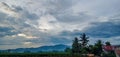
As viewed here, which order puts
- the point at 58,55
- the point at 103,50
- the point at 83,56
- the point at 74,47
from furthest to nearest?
the point at 74,47 → the point at 103,50 → the point at 58,55 → the point at 83,56

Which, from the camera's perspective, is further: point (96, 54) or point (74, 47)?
point (74, 47)

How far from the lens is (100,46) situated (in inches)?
2953

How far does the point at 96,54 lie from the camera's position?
2913 inches

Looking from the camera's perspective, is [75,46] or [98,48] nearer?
[98,48]

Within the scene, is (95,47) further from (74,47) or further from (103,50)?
(74,47)

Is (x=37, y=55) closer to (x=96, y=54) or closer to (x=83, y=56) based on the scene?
(x=83, y=56)

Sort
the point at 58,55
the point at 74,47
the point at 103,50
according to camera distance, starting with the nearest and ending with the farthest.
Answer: the point at 58,55
the point at 103,50
the point at 74,47

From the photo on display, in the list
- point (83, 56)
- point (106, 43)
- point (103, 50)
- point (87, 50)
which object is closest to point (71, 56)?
point (83, 56)

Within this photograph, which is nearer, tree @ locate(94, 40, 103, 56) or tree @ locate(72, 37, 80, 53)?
tree @ locate(94, 40, 103, 56)

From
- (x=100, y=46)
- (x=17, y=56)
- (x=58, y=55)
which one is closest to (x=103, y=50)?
(x=100, y=46)

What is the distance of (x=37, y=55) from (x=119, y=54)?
24659mm

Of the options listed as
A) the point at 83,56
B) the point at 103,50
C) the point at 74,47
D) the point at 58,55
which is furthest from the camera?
the point at 74,47

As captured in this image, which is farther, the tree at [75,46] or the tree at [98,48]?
the tree at [75,46]

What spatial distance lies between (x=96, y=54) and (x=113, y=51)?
8.59m
